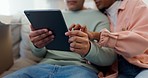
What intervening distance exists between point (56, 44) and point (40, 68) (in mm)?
150

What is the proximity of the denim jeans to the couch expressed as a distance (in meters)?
0.56

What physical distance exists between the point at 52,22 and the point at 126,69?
0.43 meters

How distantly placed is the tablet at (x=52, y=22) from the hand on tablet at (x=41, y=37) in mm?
20

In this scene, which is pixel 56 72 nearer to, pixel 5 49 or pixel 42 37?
pixel 42 37

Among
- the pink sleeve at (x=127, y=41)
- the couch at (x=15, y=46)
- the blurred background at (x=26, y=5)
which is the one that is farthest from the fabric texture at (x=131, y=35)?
the blurred background at (x=26, y=5)

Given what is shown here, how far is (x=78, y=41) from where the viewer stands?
0.99 m

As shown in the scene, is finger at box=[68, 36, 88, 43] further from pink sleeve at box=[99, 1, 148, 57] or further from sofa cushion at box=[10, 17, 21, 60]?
sofa cushion at box=[10, 17, 21, 60]

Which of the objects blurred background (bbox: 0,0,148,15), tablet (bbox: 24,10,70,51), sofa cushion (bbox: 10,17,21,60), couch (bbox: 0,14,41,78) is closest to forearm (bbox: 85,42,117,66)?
tablet (bbox: 24,10,70,51)

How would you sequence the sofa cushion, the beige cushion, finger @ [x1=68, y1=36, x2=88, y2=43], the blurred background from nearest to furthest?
finger @ [x1=68, y1=36, x2=88, y2=43] → the beige cushion → the sofa cushion → the blurred background

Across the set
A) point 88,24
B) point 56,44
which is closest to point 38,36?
point 56,44

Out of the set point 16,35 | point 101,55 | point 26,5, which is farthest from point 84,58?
point 26,5

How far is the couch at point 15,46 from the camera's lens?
134 cm

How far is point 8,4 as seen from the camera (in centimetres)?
183

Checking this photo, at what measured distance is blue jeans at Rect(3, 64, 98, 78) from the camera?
1104mm
